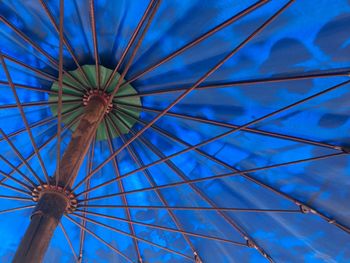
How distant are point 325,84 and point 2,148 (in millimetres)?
5064

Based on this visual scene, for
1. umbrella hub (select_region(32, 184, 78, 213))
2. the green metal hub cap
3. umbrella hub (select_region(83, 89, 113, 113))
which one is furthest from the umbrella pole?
the green metal hub cap

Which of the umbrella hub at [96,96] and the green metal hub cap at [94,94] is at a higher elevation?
the green metal hub cap at [94,94]

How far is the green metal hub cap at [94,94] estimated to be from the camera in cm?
539

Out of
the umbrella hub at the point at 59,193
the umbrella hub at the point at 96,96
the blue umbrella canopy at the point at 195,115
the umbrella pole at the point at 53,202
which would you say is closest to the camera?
the umbrella pole at the point at 53,202

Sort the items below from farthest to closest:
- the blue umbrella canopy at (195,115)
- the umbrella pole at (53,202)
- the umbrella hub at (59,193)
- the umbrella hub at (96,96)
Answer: the umbrella hub at (96,96) < the blue umbrella canopy at (195,115) < the umbrella hub at (59,193) < the umbrella pole at (53,202)

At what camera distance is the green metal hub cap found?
5.39m

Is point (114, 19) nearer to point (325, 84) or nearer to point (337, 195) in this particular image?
point (325, 84)

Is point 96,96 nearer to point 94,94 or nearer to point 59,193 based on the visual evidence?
point 94,94

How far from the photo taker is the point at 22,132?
5883mm

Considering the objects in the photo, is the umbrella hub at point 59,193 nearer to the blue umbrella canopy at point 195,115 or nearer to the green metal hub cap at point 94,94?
the blue umbrella canopy at point 195,115

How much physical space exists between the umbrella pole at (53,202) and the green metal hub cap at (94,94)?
0.59m

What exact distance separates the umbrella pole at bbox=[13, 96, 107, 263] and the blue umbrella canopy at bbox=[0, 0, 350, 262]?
0.46 ft

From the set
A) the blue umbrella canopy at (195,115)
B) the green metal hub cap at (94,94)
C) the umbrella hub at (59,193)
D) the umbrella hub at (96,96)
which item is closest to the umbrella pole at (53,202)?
the umbrella hub at (59,193)

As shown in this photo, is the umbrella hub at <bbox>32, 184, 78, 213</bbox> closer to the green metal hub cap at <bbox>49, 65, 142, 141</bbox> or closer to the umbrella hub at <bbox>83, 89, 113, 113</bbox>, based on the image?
the umbrella hub at <bbox>83, 89, 113, 113</bbox>
